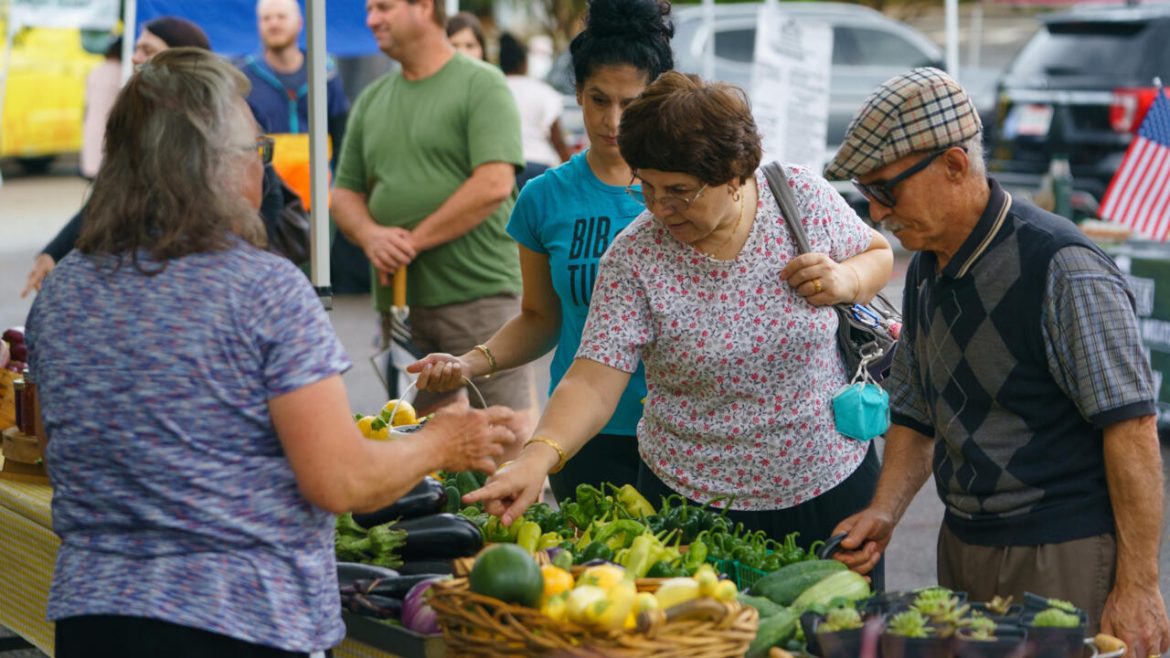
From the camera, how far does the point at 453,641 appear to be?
8.59 ft

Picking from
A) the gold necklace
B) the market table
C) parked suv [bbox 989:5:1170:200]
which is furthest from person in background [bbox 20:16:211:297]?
parked suv [bbox 989:5:1170:200]

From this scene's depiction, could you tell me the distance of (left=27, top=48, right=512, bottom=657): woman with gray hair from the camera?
2369mm

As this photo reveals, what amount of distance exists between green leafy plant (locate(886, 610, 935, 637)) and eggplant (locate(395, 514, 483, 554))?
3.48 ft

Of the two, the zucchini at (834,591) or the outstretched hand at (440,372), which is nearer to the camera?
the zucchini at (834,591)

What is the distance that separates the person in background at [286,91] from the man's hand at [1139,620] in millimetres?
4700

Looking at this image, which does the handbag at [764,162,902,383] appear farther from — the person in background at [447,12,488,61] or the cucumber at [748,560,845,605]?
the person in background at [447,12,488,61]

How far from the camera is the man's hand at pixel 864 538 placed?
3.23m

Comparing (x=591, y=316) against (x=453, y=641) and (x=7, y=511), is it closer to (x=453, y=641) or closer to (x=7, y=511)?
(x=453, y=641)

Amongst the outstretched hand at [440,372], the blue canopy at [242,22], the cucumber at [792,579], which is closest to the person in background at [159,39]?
the outstretched hand at [440,372]

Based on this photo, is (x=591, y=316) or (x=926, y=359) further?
(x=591, y=316)

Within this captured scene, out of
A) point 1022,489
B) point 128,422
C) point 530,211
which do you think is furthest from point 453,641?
point 530,211

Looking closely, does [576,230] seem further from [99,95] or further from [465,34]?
[99,95]

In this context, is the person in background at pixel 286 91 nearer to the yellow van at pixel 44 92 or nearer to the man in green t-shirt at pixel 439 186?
the man in green t-shirt at pixel 439 186

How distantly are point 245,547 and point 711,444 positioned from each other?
130cm
